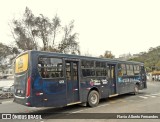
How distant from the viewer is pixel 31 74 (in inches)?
336

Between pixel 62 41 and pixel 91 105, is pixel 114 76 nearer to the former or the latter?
pixel 91 105

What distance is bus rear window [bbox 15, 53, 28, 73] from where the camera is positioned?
897 centimetres

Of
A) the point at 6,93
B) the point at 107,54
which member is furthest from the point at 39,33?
the point at 107,54

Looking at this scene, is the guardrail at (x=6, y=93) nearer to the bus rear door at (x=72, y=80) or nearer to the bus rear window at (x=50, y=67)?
the bus rear door at (x=72, y=80)

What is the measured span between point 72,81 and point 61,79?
815 mm

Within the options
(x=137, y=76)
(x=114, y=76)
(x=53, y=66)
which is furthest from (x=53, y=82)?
(x=137, y=76)

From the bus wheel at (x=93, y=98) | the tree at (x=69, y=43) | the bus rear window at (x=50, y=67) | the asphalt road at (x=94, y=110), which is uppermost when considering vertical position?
the tree at (x=69, y=43)

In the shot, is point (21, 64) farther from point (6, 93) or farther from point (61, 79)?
point (6, 93)

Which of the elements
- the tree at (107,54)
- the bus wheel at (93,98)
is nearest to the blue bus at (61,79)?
the bus wheel at (93,98)

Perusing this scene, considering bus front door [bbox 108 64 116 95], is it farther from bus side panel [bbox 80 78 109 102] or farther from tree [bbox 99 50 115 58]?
tree [bbox 99 50 115 58]

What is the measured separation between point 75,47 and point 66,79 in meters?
23.7

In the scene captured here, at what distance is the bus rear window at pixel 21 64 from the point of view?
897 cm

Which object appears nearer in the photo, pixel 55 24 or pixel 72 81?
pixel 72 81

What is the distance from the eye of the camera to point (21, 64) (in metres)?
9.41
